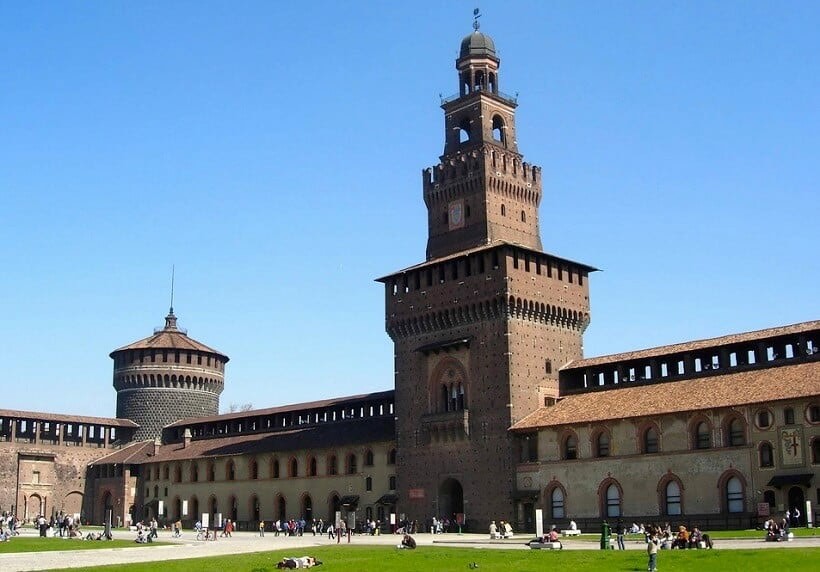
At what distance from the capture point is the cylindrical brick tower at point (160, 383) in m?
100

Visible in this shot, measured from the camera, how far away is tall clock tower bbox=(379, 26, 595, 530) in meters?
63.6

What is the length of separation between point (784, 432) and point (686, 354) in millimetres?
9596

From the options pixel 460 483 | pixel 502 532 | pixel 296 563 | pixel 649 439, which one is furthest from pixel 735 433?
pixel 296 563

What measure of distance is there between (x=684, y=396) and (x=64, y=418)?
60577 mm

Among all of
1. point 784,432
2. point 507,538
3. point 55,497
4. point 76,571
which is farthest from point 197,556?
point 55,497

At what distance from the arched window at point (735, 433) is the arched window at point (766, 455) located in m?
1.03

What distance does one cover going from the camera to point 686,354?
197 feet

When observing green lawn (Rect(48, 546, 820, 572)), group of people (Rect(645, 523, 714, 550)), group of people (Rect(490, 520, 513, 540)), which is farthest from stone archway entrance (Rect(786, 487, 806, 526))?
green lawn (Rect(48, 546, 820, 572))

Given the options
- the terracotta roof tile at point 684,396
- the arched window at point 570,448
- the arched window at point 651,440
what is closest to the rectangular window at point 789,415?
the terracotta roof tile at point 684,396

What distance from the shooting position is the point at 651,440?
56.8 m

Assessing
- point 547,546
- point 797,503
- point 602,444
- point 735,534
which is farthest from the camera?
point 602,444

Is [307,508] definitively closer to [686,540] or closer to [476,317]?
[476,317]

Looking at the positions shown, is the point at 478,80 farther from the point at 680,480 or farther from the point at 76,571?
the point at 76,571

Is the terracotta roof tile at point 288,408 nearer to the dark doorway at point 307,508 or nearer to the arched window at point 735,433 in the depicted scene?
the dark doorway at point 307,508
